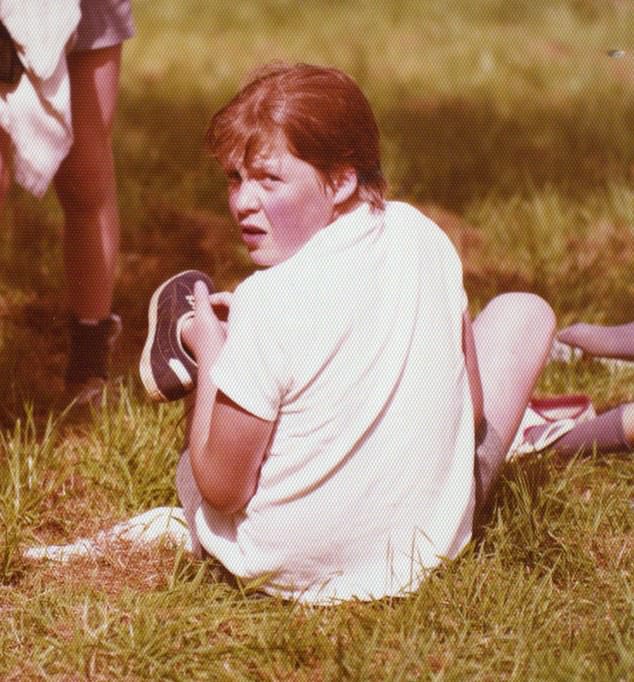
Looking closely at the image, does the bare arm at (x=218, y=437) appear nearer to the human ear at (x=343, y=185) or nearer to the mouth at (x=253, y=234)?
the mouth at (x=253, y=234)

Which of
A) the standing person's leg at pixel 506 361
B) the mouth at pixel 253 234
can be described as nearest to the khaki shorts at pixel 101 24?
the mouth at pixel 253 234

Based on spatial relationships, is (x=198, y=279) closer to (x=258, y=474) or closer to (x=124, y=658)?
(x=258, y=474)

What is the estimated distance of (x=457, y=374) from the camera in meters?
2.48

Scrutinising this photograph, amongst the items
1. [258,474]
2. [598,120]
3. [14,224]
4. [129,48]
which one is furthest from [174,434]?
[129,48]

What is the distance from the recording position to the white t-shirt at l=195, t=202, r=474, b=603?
2281 millimetres

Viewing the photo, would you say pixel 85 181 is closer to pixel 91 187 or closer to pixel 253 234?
pixel 91 187

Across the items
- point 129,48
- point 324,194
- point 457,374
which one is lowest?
point 129,48

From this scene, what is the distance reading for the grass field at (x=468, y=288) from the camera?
7.91 feet

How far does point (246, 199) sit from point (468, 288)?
198 cm

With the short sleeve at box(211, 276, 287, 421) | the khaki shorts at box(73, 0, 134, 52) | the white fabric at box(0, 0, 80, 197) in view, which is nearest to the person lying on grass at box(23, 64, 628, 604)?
the short sleeve at box(211, 276, 287, 421)

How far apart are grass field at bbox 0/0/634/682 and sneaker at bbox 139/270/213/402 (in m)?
0.34

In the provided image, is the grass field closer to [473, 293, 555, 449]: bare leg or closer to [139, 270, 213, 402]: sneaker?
[473, 293, 555, 449]: bare leg

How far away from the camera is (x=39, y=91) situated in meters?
2.85

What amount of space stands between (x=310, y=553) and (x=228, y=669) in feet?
0.86
